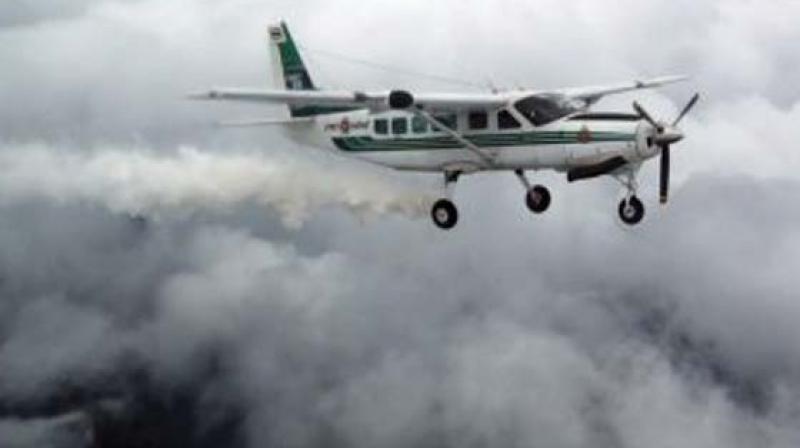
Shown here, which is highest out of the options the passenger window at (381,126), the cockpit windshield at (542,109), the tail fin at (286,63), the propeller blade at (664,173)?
the tail fin at (286,63)

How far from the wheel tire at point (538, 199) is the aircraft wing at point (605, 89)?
4.10 m

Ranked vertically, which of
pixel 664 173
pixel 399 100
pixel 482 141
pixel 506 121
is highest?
pixel 399 100

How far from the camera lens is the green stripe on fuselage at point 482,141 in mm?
53656

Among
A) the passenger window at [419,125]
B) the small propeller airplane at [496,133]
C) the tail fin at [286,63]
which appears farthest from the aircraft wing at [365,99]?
the tail fin at [286,63]

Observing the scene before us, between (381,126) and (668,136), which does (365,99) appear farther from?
(668,136)

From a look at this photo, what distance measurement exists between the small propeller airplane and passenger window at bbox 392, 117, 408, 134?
0.14 ft

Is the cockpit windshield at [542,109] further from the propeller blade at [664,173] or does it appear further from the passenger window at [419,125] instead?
the passenger window at [419,125]

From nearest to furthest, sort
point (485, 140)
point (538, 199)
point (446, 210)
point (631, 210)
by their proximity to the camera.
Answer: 1. point (631, 210)
2. point (485, 140)
3. point (538, 199)
4. point (446, 210)

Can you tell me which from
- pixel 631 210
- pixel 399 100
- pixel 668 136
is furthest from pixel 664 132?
pixel 399 100

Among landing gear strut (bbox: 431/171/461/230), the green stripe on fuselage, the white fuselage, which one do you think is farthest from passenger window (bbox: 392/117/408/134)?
landing gear strut (bbox: 431/171/461/230)

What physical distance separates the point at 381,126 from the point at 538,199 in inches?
303

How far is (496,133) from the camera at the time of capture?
56.0 m

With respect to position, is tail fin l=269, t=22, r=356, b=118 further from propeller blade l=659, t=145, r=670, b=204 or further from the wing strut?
propeller blade l=659, t=145, r=670, b=204

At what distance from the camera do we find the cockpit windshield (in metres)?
55.1
